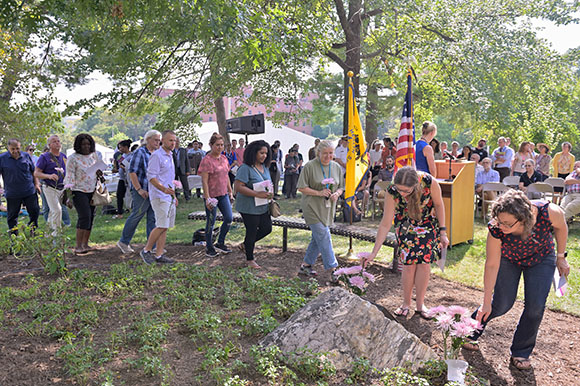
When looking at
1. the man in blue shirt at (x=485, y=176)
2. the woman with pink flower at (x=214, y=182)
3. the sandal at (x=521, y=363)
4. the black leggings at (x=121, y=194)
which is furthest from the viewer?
the black leggings at (x=121, y=194)

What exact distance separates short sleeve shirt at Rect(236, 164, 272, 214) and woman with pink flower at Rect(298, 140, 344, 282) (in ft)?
2.10

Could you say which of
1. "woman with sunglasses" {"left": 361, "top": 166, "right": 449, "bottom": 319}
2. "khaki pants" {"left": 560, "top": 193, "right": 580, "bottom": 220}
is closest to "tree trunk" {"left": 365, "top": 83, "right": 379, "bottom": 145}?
"khaki pants" {"left": 560, "top": 193, "right": 580, "bottom": 220}

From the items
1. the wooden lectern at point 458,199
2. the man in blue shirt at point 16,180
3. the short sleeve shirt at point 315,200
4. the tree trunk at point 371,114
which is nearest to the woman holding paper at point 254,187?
the short sleeve shirt at point 315,200

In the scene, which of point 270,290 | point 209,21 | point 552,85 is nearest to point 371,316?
point 270,290

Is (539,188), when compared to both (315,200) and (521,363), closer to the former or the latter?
(315,200)

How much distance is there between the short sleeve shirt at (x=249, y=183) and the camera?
6145 mm

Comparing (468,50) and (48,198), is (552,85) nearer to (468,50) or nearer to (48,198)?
(468,50)

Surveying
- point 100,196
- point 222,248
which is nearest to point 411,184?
point 222,248

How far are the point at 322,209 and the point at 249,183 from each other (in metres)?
1.04

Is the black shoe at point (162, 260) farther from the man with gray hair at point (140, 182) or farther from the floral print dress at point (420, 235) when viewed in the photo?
the floral print dress at point (420, 235)

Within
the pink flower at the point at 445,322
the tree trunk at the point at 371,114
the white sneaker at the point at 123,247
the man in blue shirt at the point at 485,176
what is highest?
the tree trunk at the point at 371,114

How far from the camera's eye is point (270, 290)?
5191mm

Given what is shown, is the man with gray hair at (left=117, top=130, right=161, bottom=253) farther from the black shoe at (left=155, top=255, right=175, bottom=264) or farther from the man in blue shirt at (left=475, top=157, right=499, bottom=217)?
the man in blue shirt at (left=475, top=157, right=499, bottom=217)

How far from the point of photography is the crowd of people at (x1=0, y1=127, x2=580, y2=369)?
3684mm
